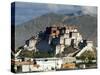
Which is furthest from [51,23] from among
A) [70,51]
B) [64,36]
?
[70,51]

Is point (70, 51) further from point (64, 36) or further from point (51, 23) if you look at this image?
point (51, 23)

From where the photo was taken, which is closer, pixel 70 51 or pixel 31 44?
pixel 31 44

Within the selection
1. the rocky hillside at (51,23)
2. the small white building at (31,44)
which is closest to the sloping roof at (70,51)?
the rocky hillside at (51,23)

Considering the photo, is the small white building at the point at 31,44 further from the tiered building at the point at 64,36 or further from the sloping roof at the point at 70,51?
the sloping roof at the point at 70,51

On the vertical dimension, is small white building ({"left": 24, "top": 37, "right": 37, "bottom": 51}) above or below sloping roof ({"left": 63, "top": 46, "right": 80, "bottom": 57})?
above

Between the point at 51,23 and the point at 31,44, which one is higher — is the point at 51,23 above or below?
above

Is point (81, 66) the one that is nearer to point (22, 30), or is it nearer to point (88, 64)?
point (88, 64)

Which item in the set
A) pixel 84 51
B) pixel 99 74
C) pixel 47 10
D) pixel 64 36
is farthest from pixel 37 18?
pixel 99 74

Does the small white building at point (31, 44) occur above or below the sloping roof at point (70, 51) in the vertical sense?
above

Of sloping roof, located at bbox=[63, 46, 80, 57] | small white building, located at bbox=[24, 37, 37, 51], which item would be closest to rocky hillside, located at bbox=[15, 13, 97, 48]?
small white building, located at bbox=[24, 37, 37, 51]

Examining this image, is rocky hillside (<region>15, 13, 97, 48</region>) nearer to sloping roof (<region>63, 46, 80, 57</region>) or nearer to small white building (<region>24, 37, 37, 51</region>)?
small white building (<region>24, 37, 37, 51</region>)

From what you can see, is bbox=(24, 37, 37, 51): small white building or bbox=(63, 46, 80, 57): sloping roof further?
bbox=(63, 46, 80, 57): sloping roof

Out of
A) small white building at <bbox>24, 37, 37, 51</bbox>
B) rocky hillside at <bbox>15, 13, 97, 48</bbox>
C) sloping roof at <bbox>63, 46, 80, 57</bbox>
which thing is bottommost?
sloping roof at <bbox>63, 46, 80, 57</bbox>
